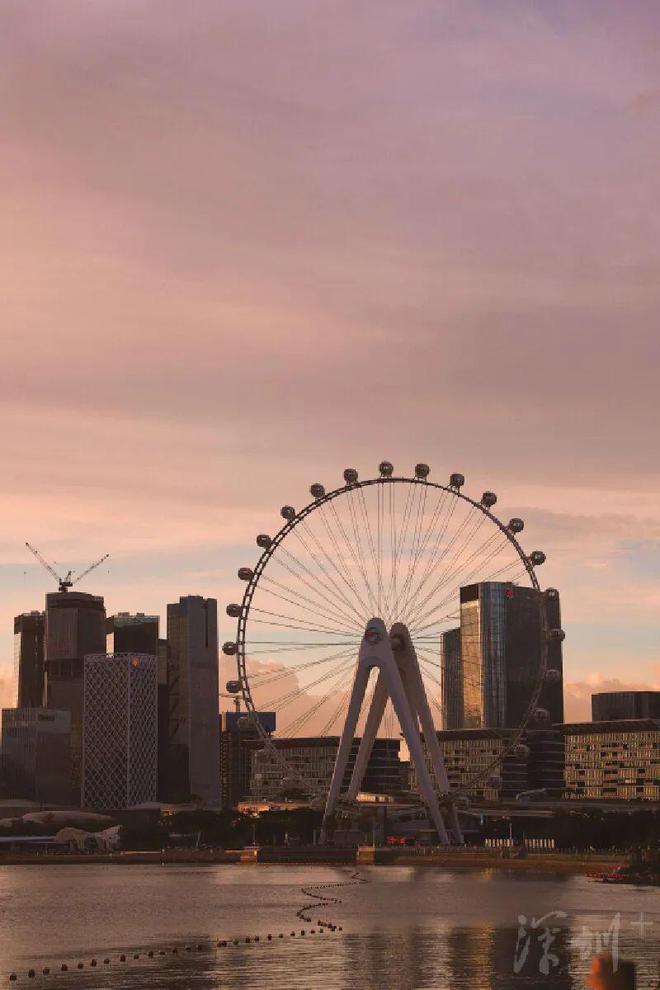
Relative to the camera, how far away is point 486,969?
59719mm

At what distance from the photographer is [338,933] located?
7744 cm

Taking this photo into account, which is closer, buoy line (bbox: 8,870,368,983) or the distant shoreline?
buoy line (bbox: 8,870,368,983)

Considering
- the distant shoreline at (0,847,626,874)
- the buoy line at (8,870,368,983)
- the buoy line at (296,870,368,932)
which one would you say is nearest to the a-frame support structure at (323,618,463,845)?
the distant shoreline at (0,847,626,874)

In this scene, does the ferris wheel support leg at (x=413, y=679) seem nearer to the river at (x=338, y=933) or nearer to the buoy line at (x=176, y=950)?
the river at (x=338, y=933)

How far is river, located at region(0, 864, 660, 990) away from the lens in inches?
2266

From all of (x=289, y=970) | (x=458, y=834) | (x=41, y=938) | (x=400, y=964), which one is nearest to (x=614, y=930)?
(x=400, y=964)

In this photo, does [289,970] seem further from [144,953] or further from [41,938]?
[41,938]

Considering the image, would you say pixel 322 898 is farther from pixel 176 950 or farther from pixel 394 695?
pixel 394 695

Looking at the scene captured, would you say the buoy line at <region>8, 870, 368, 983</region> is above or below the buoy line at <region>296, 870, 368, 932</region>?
above

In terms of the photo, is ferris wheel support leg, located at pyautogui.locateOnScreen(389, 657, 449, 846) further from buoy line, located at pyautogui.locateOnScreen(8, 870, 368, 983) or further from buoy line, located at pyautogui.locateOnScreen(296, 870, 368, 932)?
buoy line, located at pyautogui.locateOnScreen(8, 870, 368, 983)

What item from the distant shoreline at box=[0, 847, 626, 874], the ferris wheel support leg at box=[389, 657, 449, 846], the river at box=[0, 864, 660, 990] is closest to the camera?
the river at box=[0, 864, 660, 990]

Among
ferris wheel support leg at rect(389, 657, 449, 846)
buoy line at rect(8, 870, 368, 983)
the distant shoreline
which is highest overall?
ferris wheel support leg at rect(389, 657, 449, 846)

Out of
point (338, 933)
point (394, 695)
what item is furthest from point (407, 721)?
point (338, 933)

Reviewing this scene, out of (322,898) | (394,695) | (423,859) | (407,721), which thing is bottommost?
(423,859)
